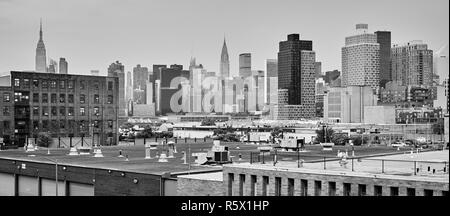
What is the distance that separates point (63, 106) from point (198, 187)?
43828 mm

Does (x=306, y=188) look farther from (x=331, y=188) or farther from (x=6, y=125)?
(x=6, y=125)

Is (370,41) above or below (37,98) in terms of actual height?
above

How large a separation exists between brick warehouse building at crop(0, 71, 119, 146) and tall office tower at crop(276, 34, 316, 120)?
23.5 meters

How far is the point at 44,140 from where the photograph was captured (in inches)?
2338

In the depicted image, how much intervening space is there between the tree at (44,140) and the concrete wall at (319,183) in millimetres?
41061

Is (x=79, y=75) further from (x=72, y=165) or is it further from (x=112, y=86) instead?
(x=72, y=165)

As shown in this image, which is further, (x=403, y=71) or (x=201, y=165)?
(x=403, y=71)

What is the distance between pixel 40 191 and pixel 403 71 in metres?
93.5

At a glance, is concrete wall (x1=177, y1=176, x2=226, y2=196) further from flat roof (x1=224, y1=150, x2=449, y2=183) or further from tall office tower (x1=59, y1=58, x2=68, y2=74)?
tall office tower (x1=59, y1=58, x2=68, y2=74)

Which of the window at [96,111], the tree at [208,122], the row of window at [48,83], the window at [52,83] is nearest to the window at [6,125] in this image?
the row of window at [48,83]

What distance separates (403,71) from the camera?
114 metres

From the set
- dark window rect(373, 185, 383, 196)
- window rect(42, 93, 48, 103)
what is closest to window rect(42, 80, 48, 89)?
window rect(42, 93, 48, 103)

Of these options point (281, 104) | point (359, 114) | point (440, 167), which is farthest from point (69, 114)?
point (281, 104)
